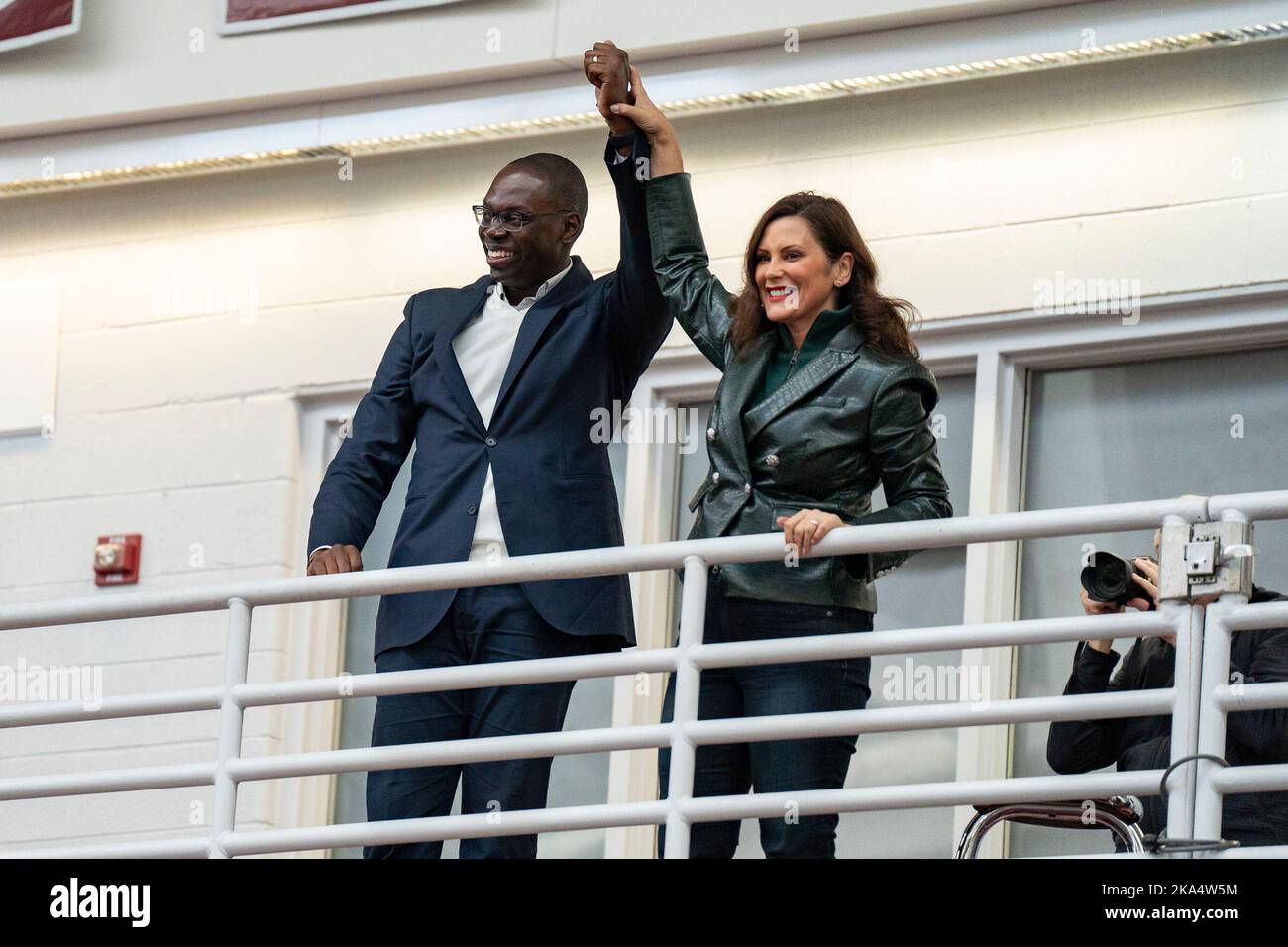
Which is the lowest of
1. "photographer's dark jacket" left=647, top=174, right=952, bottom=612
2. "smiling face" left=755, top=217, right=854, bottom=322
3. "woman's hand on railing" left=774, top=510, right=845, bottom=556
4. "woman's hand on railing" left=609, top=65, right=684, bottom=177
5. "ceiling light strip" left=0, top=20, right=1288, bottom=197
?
"woman's hand on railing" left=774, top=510, right=845, bottom=556

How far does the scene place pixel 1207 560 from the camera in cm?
400

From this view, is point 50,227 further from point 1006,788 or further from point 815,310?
point 1006,788

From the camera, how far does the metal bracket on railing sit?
3988mm

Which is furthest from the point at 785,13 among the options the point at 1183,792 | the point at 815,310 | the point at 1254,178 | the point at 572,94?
the point at 1183,792

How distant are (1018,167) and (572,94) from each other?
1.30m

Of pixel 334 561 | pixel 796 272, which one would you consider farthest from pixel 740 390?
pixel 334 561

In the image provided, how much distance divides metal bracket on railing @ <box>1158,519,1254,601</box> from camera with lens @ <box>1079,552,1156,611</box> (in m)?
0.25

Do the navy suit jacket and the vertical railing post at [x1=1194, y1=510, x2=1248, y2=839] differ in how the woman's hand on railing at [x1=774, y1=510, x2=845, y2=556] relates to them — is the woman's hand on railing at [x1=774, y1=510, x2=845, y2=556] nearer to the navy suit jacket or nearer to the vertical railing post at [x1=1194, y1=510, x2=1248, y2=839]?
the navy suit jacket

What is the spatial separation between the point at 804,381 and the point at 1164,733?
1151 mm

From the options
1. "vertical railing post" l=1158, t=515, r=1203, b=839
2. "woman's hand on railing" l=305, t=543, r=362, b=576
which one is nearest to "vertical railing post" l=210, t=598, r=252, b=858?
"woman's hand on railing" l=305, t=543, r=362, b=576

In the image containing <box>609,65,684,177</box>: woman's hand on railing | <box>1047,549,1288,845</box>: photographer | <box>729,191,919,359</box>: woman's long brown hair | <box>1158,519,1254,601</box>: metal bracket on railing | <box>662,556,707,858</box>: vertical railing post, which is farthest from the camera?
<box>609,65,684,177</box>: woman's hand on railing

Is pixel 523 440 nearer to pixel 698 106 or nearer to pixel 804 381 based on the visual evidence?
pixel 804 381

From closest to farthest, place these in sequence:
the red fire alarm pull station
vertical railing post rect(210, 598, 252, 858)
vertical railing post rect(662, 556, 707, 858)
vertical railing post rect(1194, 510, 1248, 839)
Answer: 1. vertical railing post rect(1194, 510, 1248, 839)
2. vertical railing post rect(662, 556, 707, 858)
3. vertical railing post rect(210, 598, 252, 858)
4. the red fire alarm pull station

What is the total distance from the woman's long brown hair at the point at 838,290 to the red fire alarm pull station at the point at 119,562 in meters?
3.22
